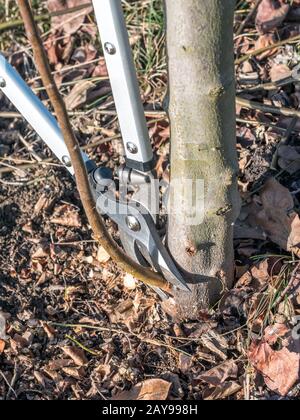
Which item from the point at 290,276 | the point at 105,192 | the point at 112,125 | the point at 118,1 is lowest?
the point at 290,276

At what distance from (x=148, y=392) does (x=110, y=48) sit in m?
0.91

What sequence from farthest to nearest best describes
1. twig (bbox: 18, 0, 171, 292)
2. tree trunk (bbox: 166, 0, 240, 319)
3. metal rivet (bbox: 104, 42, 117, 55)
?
1. metal rivet (bbox: 104, 42, 117, 55)
2. tree trunk (bbox: 166, 0, 240, 319)
3. twig (bbox: 18, 0, 171, 292)

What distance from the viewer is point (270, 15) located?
101 inches

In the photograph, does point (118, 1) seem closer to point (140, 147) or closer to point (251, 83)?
point (140, 147)

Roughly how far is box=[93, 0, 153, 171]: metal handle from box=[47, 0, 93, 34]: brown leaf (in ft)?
4.03

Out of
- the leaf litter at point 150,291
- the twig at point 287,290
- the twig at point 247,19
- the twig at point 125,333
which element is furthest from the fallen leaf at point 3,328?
the twig at point 247,19

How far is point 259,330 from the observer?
1.95 meters

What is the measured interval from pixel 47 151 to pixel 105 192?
2.52 feet

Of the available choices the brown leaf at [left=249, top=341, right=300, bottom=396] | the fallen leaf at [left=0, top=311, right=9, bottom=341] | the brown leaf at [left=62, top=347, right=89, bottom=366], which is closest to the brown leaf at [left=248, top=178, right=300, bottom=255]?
the brown leaf at [left=249, top=341, right=300, bottom=396]

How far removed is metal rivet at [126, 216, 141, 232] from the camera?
1842 millimetres

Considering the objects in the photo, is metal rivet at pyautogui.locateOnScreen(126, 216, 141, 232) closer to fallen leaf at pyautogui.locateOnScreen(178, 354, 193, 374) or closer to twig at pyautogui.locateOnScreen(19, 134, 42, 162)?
fallen leaf at pyautogui.locateOnScreen(178, 354, 193, 374)

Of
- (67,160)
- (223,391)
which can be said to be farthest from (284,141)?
(223,391)


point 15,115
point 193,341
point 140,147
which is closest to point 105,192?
point 140,147
